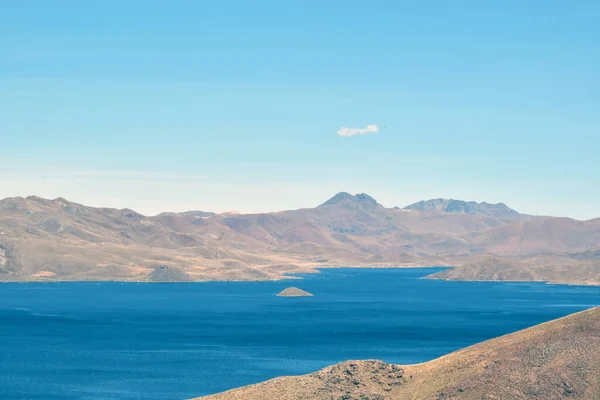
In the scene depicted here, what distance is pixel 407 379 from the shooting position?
5915 inches

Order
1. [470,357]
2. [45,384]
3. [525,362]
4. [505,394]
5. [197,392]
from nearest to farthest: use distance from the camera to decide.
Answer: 1. [505,394]
2. [525,362]
3. [470,357]
4. [197,392]
5. [45,384]

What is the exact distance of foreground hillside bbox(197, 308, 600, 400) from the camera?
447 feet

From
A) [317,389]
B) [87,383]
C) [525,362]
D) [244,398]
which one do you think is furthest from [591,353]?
[87,383]

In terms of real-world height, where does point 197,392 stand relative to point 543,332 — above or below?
below

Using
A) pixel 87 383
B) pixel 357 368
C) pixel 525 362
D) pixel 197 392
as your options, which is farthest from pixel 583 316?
pixel 87 383

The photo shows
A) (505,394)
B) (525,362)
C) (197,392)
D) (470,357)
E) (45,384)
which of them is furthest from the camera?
(45,384)

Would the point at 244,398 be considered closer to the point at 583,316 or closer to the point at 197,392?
the point at 197,392

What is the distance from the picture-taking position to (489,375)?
5512 inches

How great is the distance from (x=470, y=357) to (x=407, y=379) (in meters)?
11.6

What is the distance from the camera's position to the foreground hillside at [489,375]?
13625 cm

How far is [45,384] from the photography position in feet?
643

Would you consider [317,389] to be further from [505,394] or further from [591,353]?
[591,353]

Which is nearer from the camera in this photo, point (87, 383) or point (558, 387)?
point (558, 387)

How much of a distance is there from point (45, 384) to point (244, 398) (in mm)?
67766
